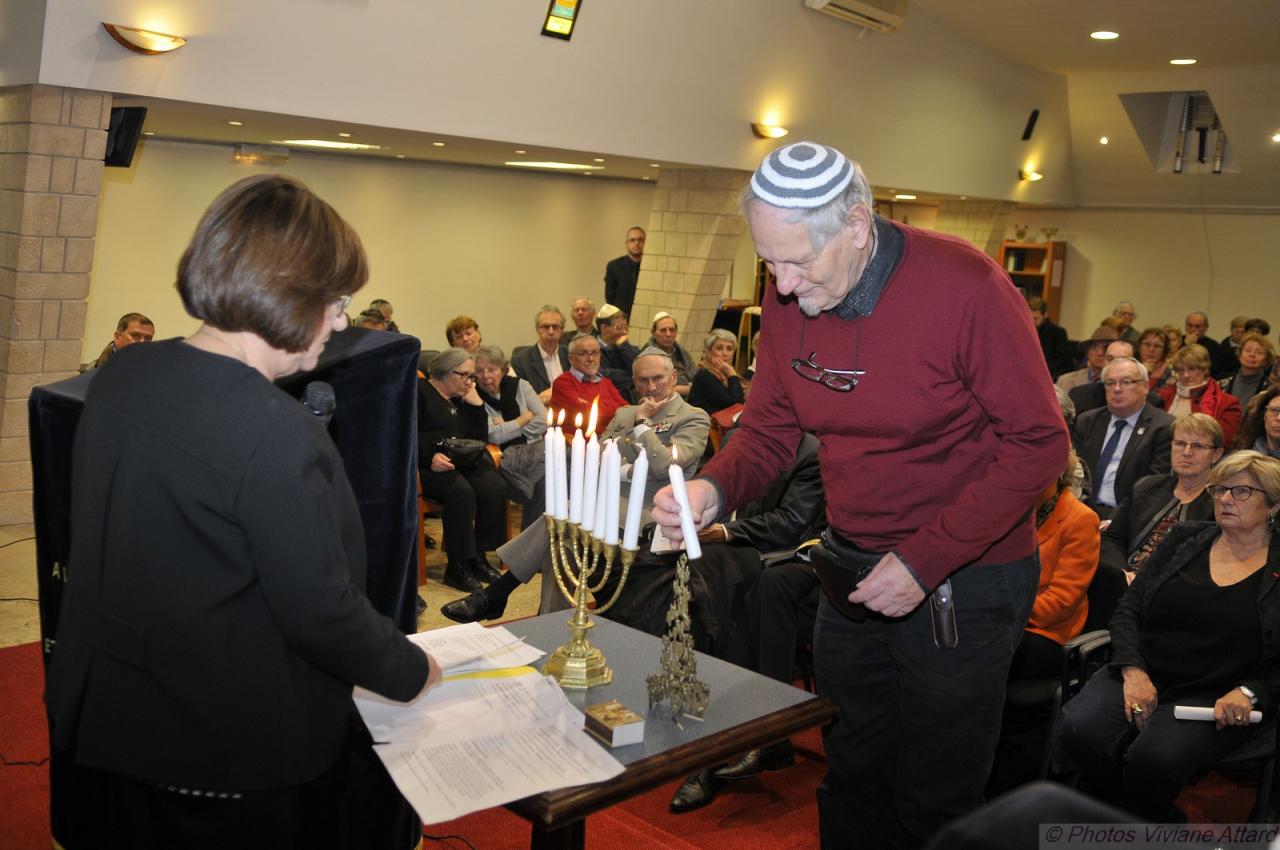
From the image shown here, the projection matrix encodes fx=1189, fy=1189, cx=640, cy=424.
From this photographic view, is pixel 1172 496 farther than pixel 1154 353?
No

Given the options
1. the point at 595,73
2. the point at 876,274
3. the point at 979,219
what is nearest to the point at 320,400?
the point at 876,274

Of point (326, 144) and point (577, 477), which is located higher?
point (326, 144)

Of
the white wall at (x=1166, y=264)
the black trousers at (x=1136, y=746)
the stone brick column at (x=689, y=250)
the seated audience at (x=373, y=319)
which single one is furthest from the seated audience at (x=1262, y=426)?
the white wall at (x=1166, y=264)

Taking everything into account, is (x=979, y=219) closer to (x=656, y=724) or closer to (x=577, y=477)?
(x=577, y=477)

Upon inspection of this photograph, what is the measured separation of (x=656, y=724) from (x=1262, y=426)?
4.35 metres

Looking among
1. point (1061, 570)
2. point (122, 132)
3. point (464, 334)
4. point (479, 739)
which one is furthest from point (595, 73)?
point (479, 739)

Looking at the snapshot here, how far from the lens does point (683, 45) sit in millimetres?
8250

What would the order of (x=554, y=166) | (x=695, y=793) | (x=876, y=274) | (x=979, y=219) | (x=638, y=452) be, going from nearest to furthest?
1. (x=876, y=274)
2. (x=695, y=793)
3. (x=638, y=452)
4. (x=554, y=166)
5. (x=979, y=219)

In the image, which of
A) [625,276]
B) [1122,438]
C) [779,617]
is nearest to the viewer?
[779,617]

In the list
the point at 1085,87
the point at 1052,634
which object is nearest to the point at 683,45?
the point at 1052,634

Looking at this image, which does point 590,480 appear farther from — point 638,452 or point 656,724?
point 638,452

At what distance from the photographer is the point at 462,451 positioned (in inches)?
233

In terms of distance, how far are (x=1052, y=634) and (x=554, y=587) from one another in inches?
68.9

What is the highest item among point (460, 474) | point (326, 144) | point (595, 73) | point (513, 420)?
point (595, 73)
